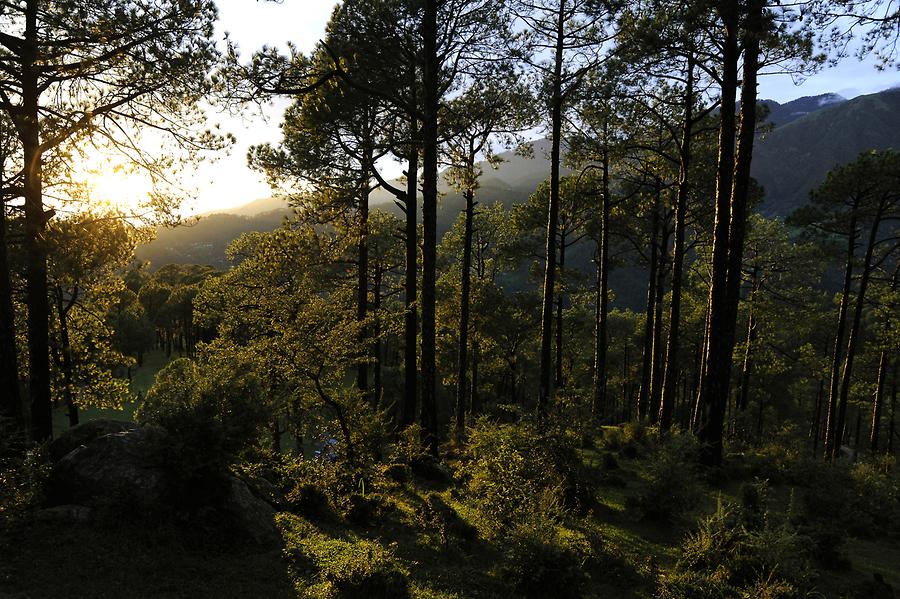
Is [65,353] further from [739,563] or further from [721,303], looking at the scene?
[721,303]

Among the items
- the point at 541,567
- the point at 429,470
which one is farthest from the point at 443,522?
the point at 429,470

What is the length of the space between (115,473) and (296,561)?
9.98 ft

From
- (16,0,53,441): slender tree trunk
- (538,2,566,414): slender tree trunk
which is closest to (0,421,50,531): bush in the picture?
(16,0,53,441): slender tree trunk

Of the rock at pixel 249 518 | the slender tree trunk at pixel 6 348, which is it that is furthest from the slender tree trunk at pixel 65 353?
the rock at pixel 249 518

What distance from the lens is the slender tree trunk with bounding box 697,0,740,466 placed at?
1028 centimetres

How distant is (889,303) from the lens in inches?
863

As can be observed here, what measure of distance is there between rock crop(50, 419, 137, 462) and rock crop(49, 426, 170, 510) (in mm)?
634

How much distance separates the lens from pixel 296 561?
6520 millimetres

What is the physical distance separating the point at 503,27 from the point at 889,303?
23.2 metres

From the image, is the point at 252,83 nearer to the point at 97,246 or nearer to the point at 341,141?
the point at 341,141

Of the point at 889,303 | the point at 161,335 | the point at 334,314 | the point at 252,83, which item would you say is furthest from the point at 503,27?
the point at 161,335

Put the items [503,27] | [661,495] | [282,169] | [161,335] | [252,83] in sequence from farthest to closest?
[161,335]
[282,169]
[503,27]
[252,83]
[661,495]

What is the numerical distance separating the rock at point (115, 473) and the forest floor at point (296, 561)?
0.39 m

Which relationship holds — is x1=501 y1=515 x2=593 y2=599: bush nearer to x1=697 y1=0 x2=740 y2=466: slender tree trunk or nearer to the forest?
the forest
